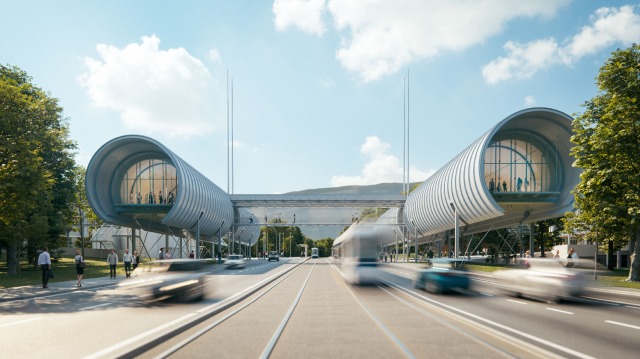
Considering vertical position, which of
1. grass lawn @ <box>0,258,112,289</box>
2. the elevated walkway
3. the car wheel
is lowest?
grass lawn @ <box>0,258,112,289</box>

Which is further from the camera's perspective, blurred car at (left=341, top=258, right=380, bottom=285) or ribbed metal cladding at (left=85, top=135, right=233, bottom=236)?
ribbed metal cladding at (left=85, top=135, right=233, bottom=236)

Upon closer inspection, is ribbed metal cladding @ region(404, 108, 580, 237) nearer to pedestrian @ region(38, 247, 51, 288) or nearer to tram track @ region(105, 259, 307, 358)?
pedestrian @ region(38, 247, 51, 288)

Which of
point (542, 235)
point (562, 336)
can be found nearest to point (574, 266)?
point (562, 336)

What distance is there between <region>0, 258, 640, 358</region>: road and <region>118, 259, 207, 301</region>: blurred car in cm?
46

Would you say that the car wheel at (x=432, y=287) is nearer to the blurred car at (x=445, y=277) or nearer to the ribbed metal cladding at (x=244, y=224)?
the blurred car at (x=445, y=277)

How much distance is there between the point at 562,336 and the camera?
9.51 m

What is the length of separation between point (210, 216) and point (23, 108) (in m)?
35.8

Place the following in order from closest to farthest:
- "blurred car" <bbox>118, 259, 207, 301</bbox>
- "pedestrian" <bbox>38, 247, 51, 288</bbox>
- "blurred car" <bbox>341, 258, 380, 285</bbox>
→ "blurred car" <bbox>118, 259, 207, 301</bbox> < "pedestrian" <bbox>38, 247, 51, 288</bbox> < "blurred car" <bbox>341, 258, 380, 285</bbox>

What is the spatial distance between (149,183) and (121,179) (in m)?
2.83

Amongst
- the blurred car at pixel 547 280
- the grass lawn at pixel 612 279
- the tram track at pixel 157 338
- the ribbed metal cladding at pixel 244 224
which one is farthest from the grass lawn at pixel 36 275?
the ribbed metal cladding at pixel 244 224

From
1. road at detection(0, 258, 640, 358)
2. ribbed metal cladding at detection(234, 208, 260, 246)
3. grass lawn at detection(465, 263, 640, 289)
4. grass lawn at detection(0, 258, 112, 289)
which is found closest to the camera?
road at detection(0, 258, 640, 358)

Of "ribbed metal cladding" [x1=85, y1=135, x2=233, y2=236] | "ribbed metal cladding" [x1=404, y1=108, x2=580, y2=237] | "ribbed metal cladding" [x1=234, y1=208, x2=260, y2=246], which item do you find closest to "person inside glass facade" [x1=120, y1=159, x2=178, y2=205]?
"ribbed metal cladding" [x1=85, y1=135, x2=233, y2=236]

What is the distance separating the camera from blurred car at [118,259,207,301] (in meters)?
15.6

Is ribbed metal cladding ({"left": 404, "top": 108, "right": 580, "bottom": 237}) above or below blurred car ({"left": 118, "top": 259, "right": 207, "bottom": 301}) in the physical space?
above
